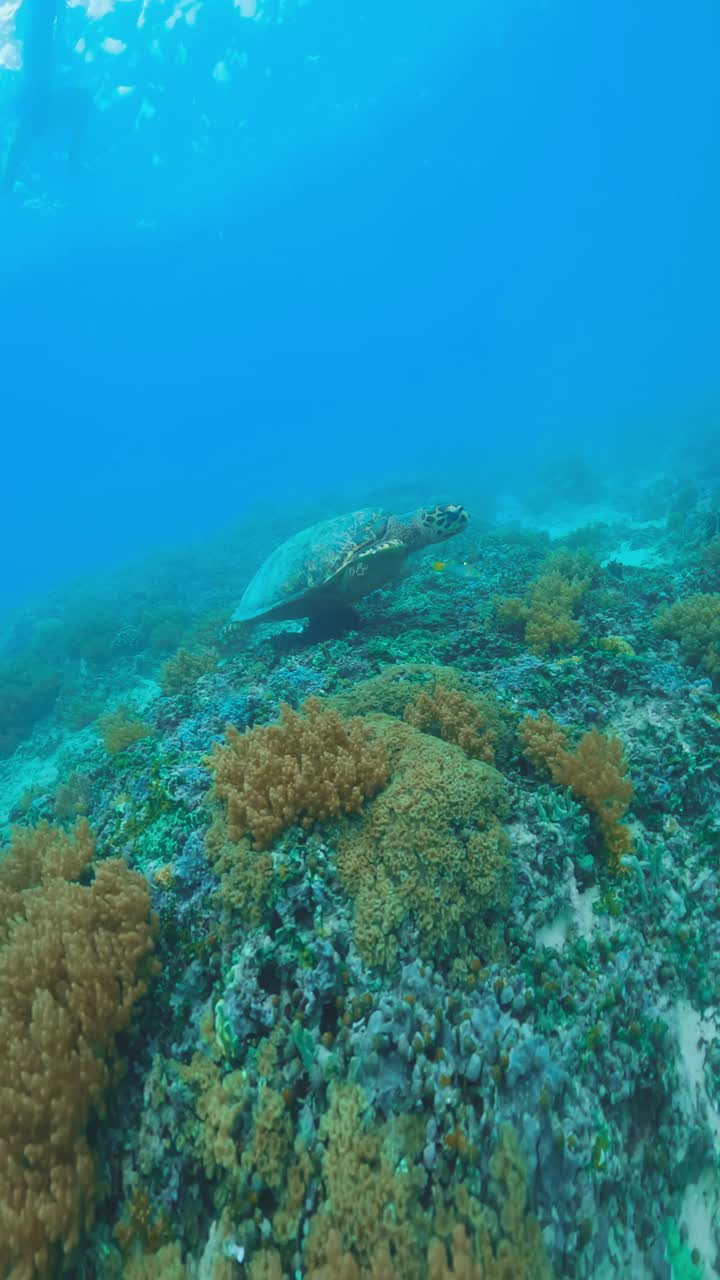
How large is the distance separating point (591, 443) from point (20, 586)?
193ft

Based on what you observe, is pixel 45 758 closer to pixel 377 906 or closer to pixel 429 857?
pixel 377 906

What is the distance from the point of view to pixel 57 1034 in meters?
2.78

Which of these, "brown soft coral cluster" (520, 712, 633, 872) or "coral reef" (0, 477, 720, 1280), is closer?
"coral reef" (0, 477, 720, 1280)

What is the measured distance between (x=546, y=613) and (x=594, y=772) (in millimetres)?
4175

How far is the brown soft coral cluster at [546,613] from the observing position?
7.78 metres

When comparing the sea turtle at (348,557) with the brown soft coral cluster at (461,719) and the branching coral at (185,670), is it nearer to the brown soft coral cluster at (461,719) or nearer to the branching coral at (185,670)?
the branching coral at (185,670)

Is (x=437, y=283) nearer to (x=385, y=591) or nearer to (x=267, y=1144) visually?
(x=385, y=591)

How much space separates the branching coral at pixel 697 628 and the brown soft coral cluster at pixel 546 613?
142 cm

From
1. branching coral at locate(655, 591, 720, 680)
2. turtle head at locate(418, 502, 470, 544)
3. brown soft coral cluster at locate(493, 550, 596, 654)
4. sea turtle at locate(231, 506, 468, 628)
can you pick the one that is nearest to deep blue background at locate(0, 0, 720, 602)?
brown soft coral cluster at locate(493, 550, 596, 654)

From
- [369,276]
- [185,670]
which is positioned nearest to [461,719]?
[185,670]

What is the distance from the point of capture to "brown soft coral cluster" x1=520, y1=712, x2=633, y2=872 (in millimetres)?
4270

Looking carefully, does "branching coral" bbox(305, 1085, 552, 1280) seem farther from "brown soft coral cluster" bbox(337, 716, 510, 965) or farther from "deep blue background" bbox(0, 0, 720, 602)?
"deep blue background" bbox(0, 0, 720, 602)

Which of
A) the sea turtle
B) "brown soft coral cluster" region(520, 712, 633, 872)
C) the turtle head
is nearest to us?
"brown soft coral cluster" region(520, 712, 633, 872)

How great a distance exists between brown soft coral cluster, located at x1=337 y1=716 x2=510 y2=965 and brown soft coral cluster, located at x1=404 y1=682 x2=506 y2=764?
649mm
